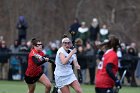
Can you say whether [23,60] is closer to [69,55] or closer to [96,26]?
[96,26]

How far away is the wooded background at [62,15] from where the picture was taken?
42750 mm

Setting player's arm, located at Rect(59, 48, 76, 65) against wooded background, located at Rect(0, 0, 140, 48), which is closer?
player's arm, located at Rect(59, 48, 76, 65)

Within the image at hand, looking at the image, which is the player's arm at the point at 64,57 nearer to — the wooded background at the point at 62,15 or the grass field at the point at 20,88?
the grass field at the point at 20,88

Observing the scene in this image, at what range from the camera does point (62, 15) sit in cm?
4391

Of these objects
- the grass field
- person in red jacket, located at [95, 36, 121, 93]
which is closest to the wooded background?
the grass field

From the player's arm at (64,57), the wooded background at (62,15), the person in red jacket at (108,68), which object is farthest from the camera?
the wooded background at (62,15)

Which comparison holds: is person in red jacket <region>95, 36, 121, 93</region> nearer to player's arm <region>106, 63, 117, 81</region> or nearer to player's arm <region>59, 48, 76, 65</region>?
player's arm <region>106, 63, 117, 81</region>

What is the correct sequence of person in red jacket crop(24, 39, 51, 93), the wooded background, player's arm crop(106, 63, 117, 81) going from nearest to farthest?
player's arm crop(106, 63, 117, 81), person in red jacket crop(24, 39, 51, 93), the wooded background

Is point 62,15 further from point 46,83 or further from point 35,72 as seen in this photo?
point 46,83

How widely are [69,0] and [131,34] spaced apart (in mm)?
4344

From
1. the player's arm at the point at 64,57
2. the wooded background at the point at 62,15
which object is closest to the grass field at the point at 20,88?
the player's arm at the point at 64,57

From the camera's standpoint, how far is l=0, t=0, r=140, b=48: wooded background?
4275cm

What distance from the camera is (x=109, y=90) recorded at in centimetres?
1509

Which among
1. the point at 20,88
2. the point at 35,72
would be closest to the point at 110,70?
the point at 35,72
